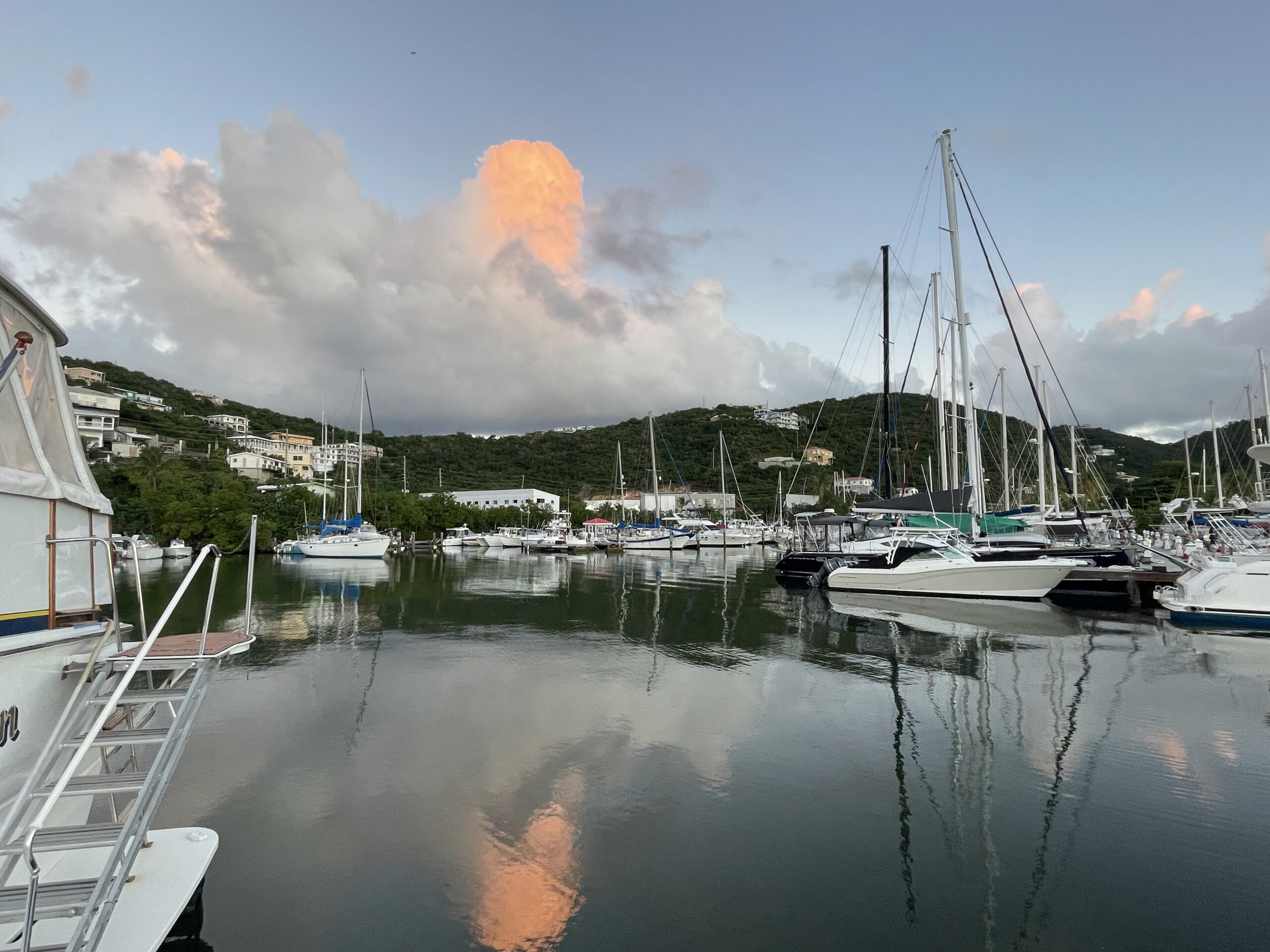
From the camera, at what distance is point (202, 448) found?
397ft

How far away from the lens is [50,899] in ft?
11.0

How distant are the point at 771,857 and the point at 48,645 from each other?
5303 millimetres

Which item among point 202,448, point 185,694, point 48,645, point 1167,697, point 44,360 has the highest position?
point 202,448

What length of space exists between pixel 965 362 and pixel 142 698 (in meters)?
26.0

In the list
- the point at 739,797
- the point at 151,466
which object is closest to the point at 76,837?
the point at 739,797

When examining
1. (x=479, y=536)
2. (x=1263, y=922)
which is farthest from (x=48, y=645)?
(x=479, y=536)

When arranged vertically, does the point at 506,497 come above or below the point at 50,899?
above

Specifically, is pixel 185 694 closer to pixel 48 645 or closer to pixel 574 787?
pixel 48 645

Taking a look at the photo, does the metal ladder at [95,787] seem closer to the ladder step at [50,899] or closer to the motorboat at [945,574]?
the ladder step at [50,899]

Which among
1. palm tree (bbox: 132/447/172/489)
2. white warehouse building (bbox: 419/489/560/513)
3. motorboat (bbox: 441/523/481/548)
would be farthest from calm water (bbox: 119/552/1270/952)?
white warehouse building (bbox: 419/489/560/513)

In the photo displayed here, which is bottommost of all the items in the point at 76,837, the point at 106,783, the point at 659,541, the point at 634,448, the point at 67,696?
the point at 659,541

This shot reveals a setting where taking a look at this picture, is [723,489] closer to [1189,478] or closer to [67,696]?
[1189,478]

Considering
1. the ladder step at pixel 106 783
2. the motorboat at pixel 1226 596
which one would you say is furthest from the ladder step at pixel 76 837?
the motorboat at pixel 1226 596

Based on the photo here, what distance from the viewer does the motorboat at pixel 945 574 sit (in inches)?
854
